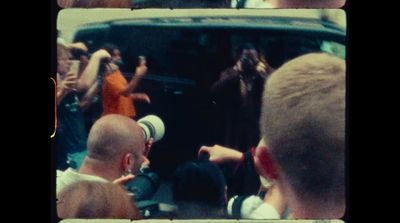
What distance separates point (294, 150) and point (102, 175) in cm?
73

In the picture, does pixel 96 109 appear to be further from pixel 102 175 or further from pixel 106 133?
pixel 102 175

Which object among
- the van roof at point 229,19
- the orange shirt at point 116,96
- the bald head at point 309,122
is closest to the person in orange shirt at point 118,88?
the orange shirt at point 116,96

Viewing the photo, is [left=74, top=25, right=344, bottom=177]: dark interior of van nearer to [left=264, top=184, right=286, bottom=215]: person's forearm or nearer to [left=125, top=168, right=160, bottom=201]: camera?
[left=125, top=168, right=160, bottom=201]: camera

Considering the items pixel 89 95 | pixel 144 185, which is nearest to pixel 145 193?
pixel 144 185

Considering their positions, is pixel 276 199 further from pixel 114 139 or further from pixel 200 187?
pixel 114 139

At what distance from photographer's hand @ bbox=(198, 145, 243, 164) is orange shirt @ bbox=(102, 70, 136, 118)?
308 millimetres

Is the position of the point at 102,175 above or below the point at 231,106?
below

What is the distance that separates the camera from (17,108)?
2.51 metres

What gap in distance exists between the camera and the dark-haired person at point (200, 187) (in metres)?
2.43

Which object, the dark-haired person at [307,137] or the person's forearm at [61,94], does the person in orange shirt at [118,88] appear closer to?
the person's forearm at [61,94]

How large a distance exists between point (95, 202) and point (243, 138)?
618 millimetres

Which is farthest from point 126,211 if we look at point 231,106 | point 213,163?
point 231,106

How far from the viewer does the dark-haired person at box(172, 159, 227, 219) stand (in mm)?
2428

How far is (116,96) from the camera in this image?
8.00 feet
